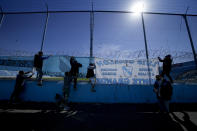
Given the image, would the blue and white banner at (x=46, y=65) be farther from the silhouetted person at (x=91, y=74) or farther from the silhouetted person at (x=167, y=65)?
the silhouetted person at (x=167, y=65)

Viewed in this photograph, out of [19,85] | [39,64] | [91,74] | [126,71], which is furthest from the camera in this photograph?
[126,71]

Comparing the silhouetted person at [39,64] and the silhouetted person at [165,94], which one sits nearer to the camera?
the silhouetted person at [165,94]

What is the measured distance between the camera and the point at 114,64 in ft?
17.2

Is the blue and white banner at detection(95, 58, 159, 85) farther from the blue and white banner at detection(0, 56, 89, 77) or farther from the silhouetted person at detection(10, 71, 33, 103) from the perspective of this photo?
the silhouetted person at detection(10, 71, 33, 103)

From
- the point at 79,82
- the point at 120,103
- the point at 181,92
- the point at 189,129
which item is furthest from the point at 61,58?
the point at 181,92

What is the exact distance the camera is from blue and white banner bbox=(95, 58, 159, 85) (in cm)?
507

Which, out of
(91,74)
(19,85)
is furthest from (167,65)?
(19,85)

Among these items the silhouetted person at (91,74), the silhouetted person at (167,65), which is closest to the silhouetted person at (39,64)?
the silhouetted person at (91,74)

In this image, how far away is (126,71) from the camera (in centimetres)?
513

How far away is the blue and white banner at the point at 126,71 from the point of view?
16.6 ft

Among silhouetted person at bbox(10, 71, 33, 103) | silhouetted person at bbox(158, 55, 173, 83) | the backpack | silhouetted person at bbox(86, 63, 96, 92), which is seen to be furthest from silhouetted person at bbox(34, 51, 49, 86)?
silhouetted person at bbox(158, 55, 173, 83)

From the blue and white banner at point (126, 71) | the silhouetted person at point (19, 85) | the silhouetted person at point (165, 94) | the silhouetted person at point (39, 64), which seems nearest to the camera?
the silhouetted person at point (165, 94)

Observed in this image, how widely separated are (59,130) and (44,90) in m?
3.69

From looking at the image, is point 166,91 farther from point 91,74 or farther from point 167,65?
point 91,74
